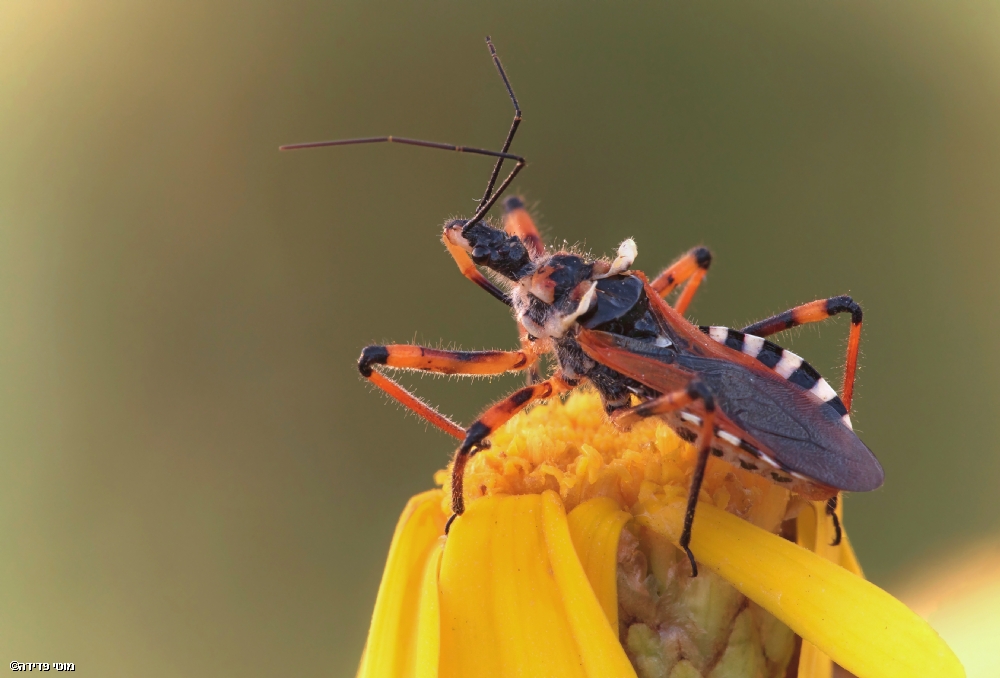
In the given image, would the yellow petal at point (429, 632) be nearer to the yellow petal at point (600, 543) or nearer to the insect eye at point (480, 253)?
the yellow petal at point (600, 543)

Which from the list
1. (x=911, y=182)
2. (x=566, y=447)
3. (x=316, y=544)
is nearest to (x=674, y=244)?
(x=911, y=182)

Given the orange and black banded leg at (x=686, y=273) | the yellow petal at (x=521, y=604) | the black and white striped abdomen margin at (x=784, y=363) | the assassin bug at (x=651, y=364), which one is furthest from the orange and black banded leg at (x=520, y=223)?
the yellow petal at (x=521, y=604)

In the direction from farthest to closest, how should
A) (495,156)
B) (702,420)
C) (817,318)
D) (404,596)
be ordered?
(495,156)
(817,318)
(404,596)
(702,420)

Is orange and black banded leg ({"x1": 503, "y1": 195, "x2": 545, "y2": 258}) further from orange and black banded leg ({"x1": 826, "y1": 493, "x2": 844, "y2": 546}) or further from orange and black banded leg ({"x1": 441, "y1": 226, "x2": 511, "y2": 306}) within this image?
orange and black banded leg ({"x1": 826, "y1": 493, "x2": 844, "y2": 546})

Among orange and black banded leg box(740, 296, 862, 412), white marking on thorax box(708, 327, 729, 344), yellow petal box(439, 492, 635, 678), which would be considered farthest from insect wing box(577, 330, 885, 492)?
yellow petal box(439, 492, 635, 678)

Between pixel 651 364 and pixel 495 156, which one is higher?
pixel 495 156

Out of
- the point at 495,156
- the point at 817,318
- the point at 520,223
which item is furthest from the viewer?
the point at 520,223

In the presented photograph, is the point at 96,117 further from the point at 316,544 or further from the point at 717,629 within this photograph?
the point at 717,629

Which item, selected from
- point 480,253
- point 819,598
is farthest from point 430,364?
point 819,598

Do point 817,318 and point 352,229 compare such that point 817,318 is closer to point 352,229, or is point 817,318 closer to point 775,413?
point 775,413
